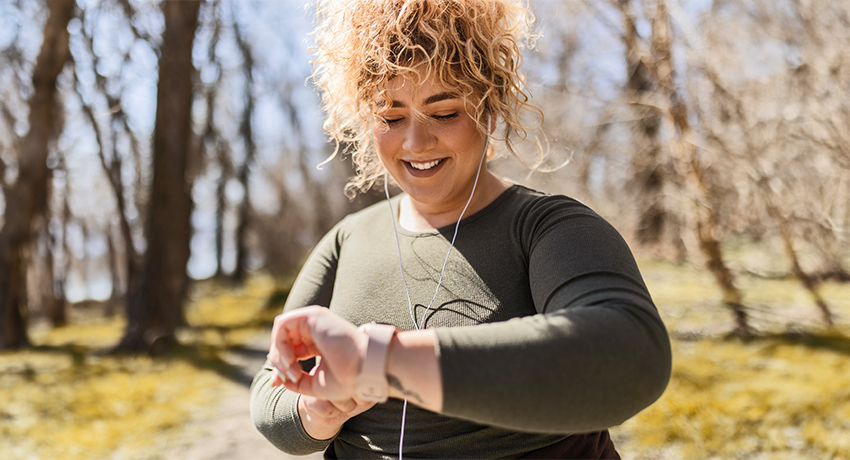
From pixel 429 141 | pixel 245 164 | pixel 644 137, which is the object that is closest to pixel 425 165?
pixel 429 141

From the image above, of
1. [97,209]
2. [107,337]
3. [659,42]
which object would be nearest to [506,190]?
[659,42]

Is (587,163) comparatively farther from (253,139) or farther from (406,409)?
(253,139)

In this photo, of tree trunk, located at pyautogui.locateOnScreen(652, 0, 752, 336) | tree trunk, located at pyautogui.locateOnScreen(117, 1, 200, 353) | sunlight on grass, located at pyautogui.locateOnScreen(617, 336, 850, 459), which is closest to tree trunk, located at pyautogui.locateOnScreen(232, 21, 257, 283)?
tree trunk, located at pyautogui.locateOnScreen(117, 1, 200, 353)

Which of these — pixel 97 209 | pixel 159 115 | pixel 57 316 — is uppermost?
pixel 159 115

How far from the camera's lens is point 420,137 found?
1.23 m

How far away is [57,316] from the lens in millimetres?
10734

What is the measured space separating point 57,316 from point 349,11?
39.6 feet

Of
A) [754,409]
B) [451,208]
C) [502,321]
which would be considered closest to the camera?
[502,321]

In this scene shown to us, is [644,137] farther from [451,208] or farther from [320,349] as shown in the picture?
[320,349]

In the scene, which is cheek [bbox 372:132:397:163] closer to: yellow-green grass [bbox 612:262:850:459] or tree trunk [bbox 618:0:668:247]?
yellow-green grass [bbox 612:262:850:459]

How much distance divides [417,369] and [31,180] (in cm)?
762

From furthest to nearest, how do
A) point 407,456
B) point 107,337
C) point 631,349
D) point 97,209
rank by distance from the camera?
point 97,209 → point 107,337 → point 407,456 → point 631,349

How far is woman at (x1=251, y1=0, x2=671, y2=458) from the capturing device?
783mm

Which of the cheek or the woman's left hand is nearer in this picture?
the woman's left hand
